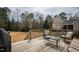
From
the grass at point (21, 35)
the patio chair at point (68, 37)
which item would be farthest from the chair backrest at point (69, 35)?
the grass at point (21, 35)

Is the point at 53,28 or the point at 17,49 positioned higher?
the point at 53,28

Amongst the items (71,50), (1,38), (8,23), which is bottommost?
(71,50)

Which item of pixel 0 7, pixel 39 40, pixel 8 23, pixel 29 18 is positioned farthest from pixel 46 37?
pixel 0 7

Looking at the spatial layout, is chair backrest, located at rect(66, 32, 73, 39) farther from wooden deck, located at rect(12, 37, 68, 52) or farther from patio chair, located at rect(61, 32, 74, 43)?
wooden deck, located at rect(12, 37, 68, 52)

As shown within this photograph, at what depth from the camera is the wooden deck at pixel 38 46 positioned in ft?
9.46

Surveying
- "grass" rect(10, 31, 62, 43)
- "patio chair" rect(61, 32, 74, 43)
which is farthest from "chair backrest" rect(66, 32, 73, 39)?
"grass" rect(10, 31, 62, 43)

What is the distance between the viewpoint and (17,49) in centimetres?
288

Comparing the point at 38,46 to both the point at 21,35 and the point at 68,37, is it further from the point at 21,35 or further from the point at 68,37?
the point at 68,37

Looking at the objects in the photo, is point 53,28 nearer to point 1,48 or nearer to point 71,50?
point 71,50

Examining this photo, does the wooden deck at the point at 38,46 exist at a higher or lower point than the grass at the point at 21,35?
lower

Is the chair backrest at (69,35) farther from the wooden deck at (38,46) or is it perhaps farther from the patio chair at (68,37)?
the wooden deck at (38,46)

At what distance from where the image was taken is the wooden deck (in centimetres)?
288
